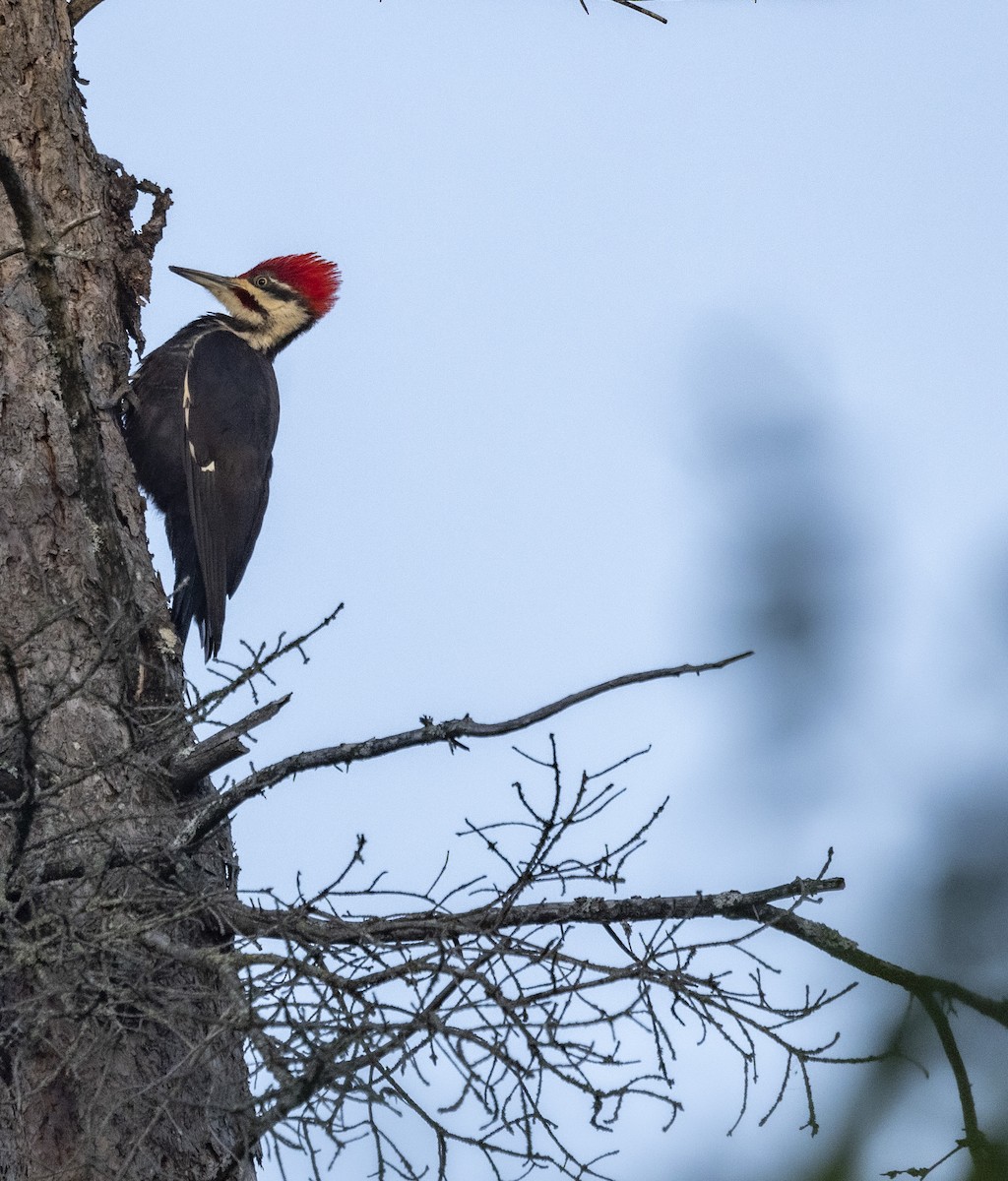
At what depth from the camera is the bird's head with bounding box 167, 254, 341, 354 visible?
18.2 ft

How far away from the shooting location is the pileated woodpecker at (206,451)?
4227mm

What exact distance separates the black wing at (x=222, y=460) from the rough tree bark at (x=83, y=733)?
1.54 feet

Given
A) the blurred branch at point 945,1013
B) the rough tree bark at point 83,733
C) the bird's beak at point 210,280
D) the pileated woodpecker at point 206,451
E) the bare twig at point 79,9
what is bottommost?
the blurred branch at point 945,1013

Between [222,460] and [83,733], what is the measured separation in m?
1.59

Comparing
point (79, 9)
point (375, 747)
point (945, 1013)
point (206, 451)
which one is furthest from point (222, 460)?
point (945, 1013)

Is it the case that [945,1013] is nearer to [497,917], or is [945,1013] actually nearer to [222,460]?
[497,917]

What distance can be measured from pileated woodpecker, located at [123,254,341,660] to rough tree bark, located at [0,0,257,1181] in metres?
Result: 0.36

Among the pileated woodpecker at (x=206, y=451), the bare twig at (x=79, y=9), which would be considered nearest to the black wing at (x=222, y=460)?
the pileated woodpecker at (x=206, y=451)

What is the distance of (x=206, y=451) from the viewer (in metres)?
4.42

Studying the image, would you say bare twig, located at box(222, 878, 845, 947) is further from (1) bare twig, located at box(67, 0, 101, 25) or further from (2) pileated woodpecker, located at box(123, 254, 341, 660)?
(1) bare twig, located at box(67, 0, 101, 25)

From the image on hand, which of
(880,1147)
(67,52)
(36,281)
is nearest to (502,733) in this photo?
(36,281)

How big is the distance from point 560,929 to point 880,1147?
2.04m

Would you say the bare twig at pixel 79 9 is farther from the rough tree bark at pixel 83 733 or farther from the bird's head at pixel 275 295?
the bird's head at pixel 275 295

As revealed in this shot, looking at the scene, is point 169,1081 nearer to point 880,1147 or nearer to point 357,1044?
point 357,1044
